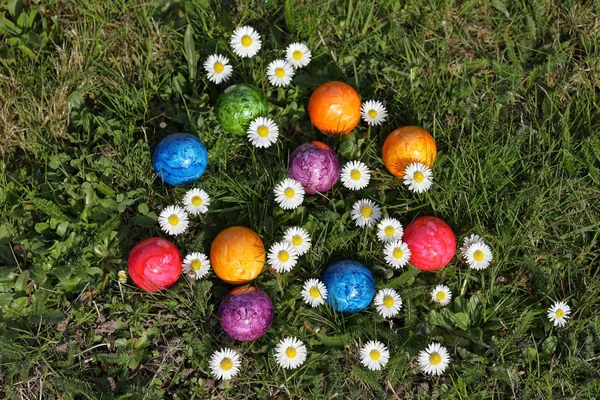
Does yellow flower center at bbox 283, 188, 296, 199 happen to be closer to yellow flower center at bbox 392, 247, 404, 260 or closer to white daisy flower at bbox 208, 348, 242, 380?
yellow flower center at bbox 392, 247, 404, 260

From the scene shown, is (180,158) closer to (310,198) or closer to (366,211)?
(310,198)

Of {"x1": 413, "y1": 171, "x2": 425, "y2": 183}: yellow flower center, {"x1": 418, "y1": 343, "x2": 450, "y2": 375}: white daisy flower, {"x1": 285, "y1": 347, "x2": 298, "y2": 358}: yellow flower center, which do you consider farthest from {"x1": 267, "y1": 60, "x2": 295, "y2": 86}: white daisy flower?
{"x1": 418, "y1": 343, "x2": 450, "y2": 375}: white daisy flower

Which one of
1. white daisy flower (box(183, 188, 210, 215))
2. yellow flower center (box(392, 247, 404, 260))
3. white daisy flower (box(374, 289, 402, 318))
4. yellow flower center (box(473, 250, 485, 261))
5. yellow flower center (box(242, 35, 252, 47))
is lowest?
white daisy flower (box(374, 289, 402, 318))

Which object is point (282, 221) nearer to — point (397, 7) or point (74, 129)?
point (74, 129)

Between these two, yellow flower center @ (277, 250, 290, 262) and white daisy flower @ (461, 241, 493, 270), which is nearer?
yellow flower center @ (277, 250, 290, 262)

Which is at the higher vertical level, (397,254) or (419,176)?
(419,176)

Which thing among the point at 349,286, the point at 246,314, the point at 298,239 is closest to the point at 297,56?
the point at 298,239

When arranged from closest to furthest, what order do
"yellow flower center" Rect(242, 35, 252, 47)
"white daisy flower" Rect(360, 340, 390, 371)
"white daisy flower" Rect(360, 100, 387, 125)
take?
"white daisy flower" Rect(360, 340, 390, 371)
"white daisy flower" Rect(360, 100, 387, 125)
"yellow flower center" Rect(242, 35, 252, 47)
